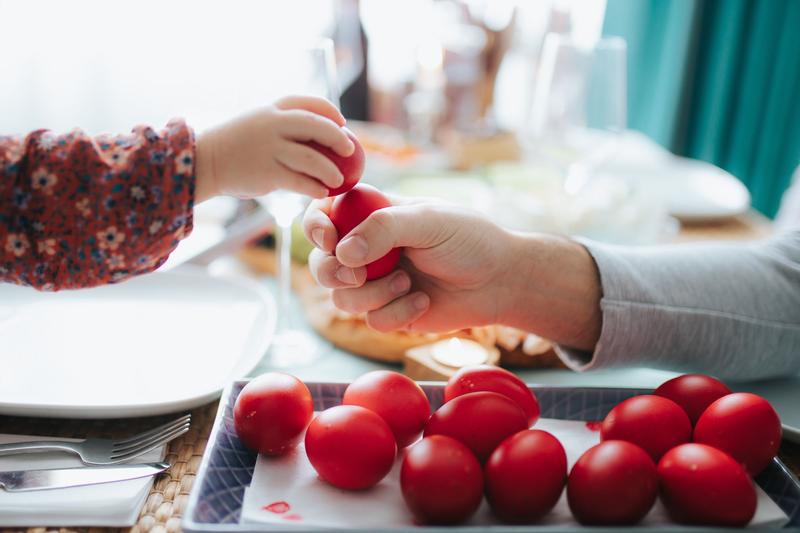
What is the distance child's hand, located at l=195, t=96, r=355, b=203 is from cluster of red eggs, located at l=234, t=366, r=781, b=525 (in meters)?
0.15

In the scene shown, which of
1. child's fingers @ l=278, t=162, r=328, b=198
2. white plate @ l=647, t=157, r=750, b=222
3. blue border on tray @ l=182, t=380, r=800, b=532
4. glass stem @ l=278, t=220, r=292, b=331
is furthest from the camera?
white plate @ l=647, t=157, r=750, b=222

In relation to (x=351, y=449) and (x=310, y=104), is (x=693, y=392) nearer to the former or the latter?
(x=351, y=449)

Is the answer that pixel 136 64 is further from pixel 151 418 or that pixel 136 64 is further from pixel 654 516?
pixel 654 516

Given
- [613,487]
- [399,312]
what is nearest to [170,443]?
[399,312]

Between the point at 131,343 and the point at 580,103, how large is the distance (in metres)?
0.81

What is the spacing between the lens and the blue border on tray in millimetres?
408

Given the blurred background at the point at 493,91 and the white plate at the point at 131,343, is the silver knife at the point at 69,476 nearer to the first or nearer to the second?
the white plate at the point at 131,343

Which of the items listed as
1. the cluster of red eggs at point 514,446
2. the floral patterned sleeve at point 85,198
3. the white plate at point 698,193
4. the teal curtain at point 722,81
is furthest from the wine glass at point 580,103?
the teal curtain at point 722,81

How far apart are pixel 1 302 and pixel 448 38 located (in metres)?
1.53

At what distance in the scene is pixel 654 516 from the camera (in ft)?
1.46

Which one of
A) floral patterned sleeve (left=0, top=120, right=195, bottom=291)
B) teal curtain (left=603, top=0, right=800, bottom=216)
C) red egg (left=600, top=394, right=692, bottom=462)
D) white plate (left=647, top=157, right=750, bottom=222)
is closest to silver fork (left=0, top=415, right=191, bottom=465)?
floral patterned sleeve (left=0, top=120, right=195, bottom=291)

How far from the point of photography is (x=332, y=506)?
1.46 ft

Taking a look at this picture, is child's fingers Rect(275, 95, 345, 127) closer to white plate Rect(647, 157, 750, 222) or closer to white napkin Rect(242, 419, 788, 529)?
white napkin Rect(242, 419, 788, 529)

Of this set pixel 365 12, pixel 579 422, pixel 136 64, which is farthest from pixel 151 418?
pixel 365 12
